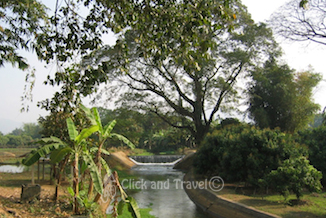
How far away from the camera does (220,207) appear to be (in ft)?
32.1

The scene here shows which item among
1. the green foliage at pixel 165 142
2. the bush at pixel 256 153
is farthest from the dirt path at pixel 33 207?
the green foliage at pixel 165 142

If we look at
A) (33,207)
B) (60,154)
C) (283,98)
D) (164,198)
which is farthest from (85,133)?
(283,98)

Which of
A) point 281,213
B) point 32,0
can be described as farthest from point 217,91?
point 32,0

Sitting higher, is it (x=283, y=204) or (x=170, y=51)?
(x=170, y=51)

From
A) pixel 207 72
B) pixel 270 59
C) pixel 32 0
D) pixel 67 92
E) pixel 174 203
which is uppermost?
pixel 270 59

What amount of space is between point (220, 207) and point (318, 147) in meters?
5.37

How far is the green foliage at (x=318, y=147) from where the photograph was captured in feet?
39.4

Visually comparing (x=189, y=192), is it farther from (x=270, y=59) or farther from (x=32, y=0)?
(x=270, y=59)

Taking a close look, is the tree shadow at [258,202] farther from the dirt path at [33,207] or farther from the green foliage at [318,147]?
the dirt path at [33,207]

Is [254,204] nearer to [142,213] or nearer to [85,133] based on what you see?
[142,213]

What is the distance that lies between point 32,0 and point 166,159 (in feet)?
78.4

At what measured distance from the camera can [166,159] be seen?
29625mm

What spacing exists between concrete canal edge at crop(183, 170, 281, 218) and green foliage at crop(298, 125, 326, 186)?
14.8 feet

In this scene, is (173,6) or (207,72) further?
(207,72)
